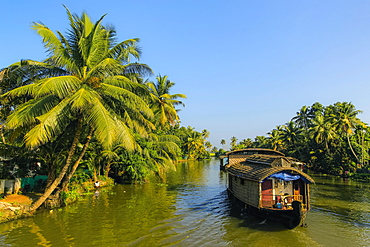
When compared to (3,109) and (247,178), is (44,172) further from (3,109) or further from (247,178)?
(247,178)

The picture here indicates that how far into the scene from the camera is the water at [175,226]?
9.26 m

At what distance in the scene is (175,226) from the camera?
11.0m

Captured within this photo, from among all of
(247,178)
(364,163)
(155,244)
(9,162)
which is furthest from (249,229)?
(364,163)

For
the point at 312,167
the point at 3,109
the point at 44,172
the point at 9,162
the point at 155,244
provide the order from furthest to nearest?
the point at 312,167 → the point at 44,172 → the point at 9,162 → the point at 3,109 → the point at 155,244

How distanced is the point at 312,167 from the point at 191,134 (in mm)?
29790

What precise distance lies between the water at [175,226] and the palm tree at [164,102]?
29.2ft

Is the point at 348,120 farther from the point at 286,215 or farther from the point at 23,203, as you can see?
the point at 23,203

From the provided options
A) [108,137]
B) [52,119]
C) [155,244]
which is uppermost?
[52,119]

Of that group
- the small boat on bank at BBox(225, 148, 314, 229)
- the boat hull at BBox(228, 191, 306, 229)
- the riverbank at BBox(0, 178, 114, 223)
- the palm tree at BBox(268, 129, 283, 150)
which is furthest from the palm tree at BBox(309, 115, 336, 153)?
the riverbank at BBox(0, 178, 114, 223)

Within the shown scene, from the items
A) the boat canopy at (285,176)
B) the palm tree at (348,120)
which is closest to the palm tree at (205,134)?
the palm tree at (348,120)

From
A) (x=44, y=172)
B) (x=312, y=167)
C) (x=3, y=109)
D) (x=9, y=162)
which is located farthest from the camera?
(x=312, y=167)

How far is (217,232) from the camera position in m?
10.4

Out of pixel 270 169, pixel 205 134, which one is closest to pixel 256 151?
pixel 270 169

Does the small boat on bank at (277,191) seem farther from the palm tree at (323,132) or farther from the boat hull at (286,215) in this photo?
the palm tree at (323,132)
